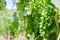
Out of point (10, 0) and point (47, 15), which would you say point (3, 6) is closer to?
point (10, 0)

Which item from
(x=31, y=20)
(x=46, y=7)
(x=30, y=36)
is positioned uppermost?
(x=46, y=7)

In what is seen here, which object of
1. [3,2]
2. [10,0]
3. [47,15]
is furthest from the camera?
[10,0]

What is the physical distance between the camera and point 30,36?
133cm

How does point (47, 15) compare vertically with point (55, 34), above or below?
above

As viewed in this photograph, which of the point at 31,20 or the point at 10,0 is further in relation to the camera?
the point at 10,0

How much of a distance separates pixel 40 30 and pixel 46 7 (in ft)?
0.57

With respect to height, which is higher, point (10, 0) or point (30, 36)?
point (10, 0)

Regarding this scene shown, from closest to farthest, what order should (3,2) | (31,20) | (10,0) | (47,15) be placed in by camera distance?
(47,15) → (31,20) → (3,2) → (10,0)

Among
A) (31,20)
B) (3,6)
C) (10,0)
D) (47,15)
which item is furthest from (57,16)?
(10,0)

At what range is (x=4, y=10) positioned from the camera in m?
1.52

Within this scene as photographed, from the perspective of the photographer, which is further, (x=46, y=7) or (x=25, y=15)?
(x=25, y=15)

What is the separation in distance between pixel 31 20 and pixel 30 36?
0.14 meters

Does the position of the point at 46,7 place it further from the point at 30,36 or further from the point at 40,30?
the point at 30,36

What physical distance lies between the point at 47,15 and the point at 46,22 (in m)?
0.05
